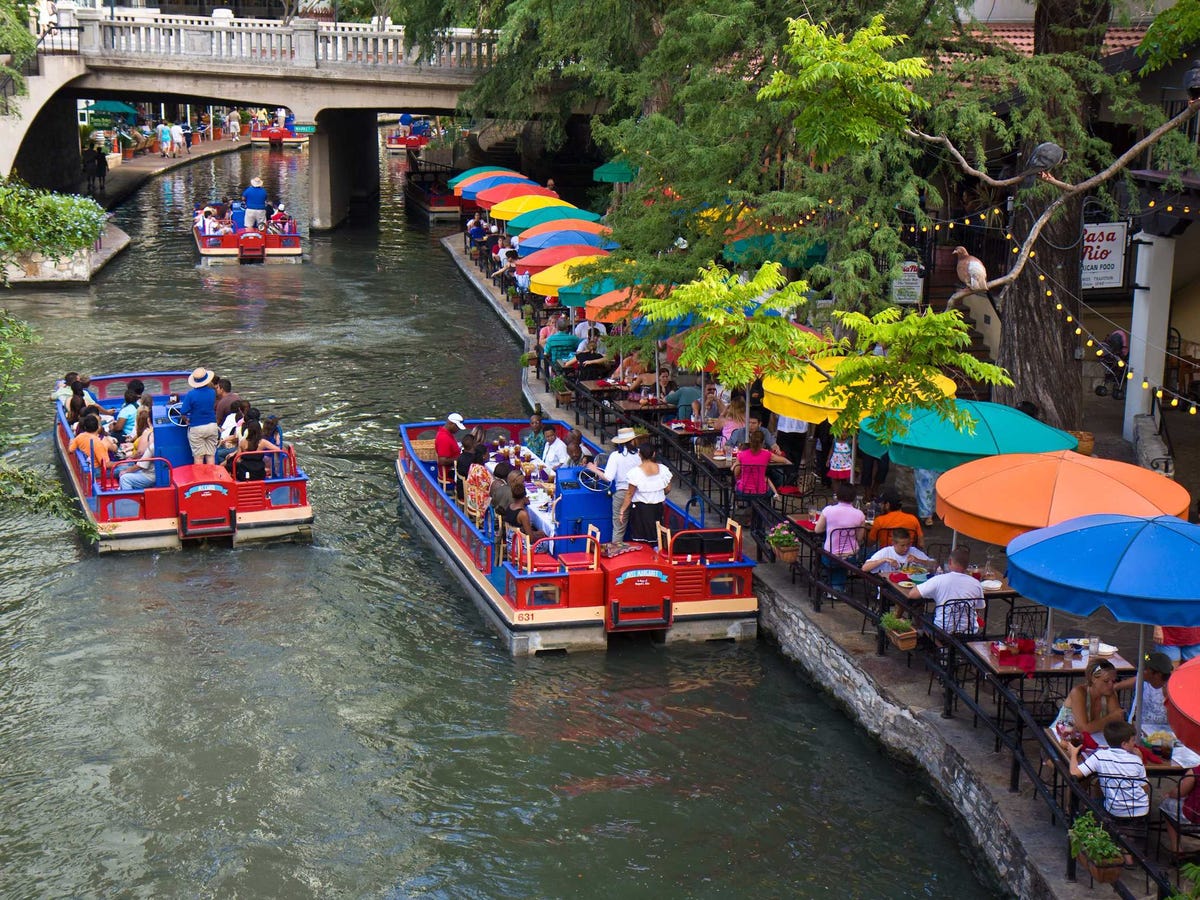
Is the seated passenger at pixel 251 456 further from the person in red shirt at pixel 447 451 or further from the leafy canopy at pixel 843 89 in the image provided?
the leafy canopy at pixel 843 89

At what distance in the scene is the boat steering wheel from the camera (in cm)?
1795

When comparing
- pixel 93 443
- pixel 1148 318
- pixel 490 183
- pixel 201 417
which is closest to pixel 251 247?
pixel 490 183

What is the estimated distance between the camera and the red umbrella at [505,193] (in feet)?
129

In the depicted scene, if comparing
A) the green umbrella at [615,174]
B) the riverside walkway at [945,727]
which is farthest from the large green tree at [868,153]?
the green umbrella at [615,174]

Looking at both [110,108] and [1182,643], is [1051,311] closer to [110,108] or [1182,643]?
[1182,643]

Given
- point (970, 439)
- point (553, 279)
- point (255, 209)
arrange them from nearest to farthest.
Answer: point (970, 439)
point (553, 279)
point (255, 209)

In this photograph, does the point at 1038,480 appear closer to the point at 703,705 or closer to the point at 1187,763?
the point at 1187,763

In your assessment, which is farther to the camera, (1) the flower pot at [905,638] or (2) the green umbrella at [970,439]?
(2) the green umbrella at [970,439]

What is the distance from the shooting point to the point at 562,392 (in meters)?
25.4

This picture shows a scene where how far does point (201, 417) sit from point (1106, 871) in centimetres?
1308

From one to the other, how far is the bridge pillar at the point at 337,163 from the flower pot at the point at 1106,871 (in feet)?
129

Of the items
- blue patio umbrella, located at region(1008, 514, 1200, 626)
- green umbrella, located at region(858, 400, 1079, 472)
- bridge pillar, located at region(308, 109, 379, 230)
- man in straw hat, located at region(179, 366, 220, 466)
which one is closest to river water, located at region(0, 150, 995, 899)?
man in straw hat, located at region(179, 366, 220, 466)

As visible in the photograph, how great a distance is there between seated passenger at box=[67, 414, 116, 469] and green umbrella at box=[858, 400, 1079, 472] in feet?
31.3

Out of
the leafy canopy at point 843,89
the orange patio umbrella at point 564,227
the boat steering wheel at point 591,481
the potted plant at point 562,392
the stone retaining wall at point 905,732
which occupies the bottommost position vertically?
the stone retaining wall at point 905,732
